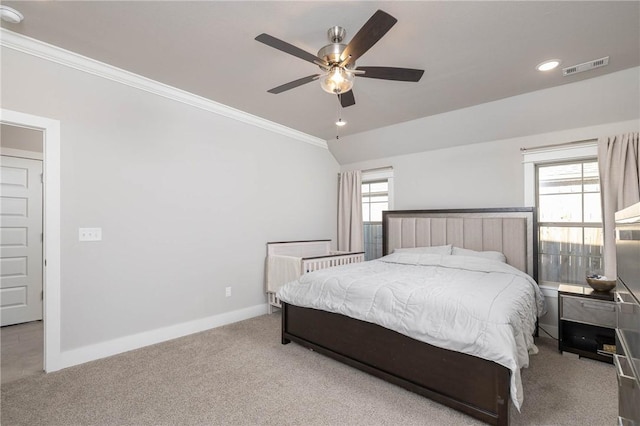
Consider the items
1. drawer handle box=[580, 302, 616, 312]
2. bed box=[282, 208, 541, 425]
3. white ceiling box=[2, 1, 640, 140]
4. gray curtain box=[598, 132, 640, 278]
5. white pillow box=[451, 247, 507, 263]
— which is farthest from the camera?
white pillow box=[451, 247, 507, 263]

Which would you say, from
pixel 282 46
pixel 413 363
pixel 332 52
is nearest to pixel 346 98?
pixel 332 52

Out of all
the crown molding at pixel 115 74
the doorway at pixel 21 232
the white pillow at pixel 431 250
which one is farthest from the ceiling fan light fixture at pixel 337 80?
the doorway at pixel 21 232

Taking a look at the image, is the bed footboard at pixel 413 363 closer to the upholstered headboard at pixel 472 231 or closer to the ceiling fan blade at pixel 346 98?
the ceiling fan blade at pixel 346 98

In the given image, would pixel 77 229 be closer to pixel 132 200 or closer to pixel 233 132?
A: pixel 132 200

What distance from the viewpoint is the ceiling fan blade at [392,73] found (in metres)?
2.11

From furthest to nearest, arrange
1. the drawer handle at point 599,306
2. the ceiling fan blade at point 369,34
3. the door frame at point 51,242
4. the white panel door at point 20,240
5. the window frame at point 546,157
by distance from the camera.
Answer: the white panel door at point 20,240 < the window frame at point 546,157 < the drawer handle at point 599,306 < the door frame at point 51,242 < the ceiling fan blade at point 369,34

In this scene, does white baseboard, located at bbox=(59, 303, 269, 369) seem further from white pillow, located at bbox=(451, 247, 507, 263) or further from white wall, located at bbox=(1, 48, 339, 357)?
white pillow, located at bbox=(451, 247, 507, 263)

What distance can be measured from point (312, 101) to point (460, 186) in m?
2.34

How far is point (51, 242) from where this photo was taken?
100 inches

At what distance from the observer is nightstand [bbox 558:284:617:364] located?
2.74m

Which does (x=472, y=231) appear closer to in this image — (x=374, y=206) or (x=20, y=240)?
(x=374, y=206)

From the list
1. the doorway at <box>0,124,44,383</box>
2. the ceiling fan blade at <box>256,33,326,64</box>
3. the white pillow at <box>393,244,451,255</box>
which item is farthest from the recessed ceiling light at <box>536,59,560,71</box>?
the doorway at <box>0,124,44,383</box>

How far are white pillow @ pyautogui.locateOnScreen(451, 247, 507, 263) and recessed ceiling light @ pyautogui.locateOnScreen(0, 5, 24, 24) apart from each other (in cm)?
458

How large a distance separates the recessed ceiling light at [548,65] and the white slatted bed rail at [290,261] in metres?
3.05
